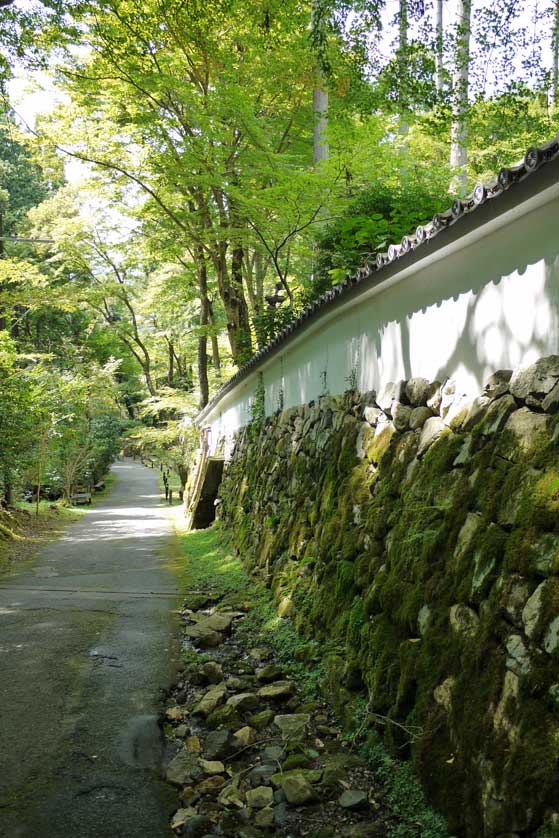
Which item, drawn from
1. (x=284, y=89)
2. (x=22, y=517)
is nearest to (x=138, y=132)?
(x=284, y=89)

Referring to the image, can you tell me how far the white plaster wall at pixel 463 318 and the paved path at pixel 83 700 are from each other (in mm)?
3076

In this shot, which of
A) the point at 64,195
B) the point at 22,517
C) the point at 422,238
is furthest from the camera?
the point at 64,195

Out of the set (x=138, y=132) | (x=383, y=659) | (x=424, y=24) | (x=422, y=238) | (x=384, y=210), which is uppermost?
(x=138, y=132)

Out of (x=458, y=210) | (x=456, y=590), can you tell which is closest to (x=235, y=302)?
(x=458, y=210)

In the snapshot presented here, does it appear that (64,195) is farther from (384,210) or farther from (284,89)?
(384,210)

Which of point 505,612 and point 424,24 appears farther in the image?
point 424,24

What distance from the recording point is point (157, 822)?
3.43 metres

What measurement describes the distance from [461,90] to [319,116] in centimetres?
403

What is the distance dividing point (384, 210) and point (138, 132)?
7.93 meters

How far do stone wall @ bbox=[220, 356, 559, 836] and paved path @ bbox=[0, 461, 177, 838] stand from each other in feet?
4.49

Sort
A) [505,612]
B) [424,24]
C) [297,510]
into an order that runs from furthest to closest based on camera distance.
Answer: [424,24] → [297,510] → [505,612]

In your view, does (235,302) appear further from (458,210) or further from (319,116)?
(458,210)

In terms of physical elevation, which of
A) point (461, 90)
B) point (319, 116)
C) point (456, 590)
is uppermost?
point (319, 116)

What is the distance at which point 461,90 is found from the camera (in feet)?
36.6
